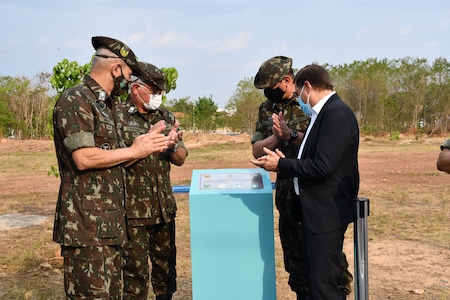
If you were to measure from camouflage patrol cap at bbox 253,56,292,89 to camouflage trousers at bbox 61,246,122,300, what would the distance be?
4.90 ft

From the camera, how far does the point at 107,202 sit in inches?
98.7

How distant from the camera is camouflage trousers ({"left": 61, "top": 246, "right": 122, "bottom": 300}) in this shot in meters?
2.46

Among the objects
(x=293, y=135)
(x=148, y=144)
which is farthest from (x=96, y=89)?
(x=293, y=135)

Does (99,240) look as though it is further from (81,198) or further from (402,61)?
(402,61)

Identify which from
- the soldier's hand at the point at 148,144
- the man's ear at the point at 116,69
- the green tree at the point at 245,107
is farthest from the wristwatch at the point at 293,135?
the green tree at the point at 245,107

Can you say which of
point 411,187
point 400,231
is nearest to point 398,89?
point 411,187

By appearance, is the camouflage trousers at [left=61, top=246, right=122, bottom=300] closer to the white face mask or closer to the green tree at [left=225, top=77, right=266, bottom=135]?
the white face mask

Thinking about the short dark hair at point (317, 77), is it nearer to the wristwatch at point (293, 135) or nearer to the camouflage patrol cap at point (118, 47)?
the wristwatch at point (293, 135)

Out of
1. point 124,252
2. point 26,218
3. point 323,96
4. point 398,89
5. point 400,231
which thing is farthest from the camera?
point 398,89

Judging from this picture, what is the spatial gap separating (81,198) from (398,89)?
1420 inches

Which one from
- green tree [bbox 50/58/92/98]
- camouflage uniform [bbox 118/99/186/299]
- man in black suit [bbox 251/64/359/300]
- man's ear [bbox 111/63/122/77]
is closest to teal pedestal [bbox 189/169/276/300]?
man in black suit [bbox 251/64/359/300]

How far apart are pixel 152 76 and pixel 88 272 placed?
1.39 m

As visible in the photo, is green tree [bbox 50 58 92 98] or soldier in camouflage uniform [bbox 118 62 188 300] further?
green tree [bbox 50 58 92 98]

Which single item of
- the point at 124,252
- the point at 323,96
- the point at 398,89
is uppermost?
the point at 398,89
